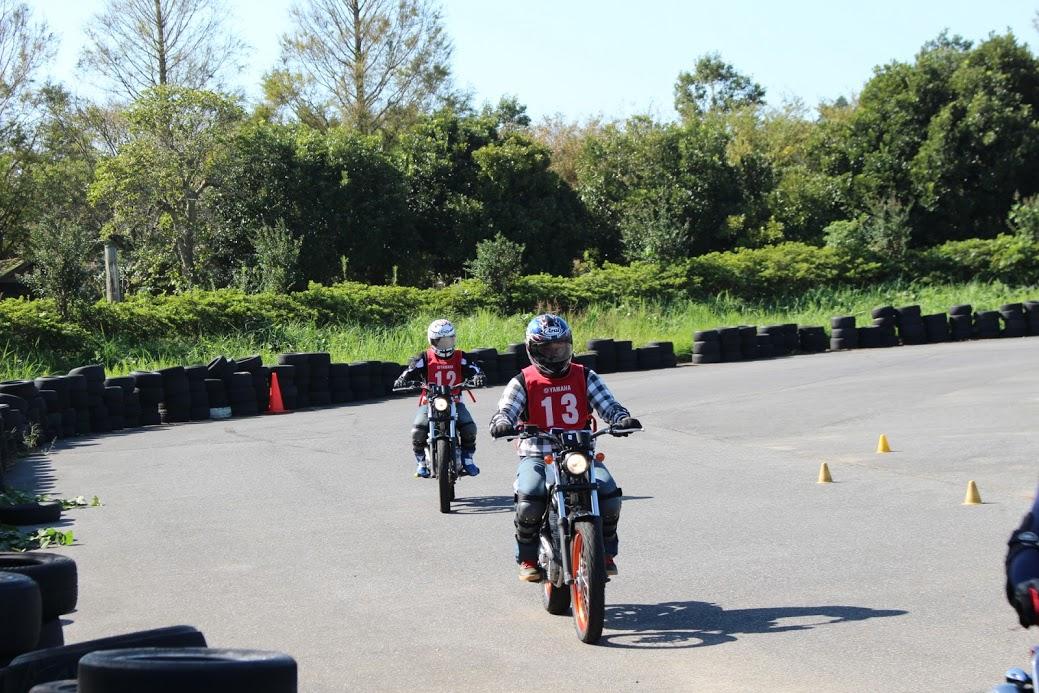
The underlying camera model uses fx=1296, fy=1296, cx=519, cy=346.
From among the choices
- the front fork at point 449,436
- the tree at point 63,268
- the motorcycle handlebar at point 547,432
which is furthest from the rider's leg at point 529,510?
the tree at point 63,268

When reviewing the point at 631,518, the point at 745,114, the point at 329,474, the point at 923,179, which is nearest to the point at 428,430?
the point at 329,474

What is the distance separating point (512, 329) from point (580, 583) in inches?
965

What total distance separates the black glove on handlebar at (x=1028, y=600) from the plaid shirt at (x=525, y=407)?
438 cm

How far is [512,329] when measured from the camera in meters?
31.5

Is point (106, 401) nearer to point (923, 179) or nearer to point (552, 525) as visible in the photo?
point (552, 525)

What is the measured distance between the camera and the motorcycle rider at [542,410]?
7.68 metres

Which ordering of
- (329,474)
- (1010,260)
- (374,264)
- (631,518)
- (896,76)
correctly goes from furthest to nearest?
(896,76) < (374,264) < (1010,260) < (329,474) < (631,518)

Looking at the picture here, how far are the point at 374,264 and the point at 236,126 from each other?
610 centimetres

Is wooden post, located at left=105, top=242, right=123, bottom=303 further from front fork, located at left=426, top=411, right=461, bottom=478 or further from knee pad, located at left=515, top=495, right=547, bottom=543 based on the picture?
knee pad, located at left=515, top=495, right=547, bottom=543

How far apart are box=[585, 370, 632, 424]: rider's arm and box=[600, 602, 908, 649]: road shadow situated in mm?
1147

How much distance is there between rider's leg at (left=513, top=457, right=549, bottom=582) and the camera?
765cm

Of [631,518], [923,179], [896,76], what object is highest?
[896,76]

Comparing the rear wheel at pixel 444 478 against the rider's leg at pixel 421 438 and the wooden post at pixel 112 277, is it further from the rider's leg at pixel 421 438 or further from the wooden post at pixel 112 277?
the wooden post at pixel 112 277

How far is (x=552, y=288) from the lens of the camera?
3456 centimetres
